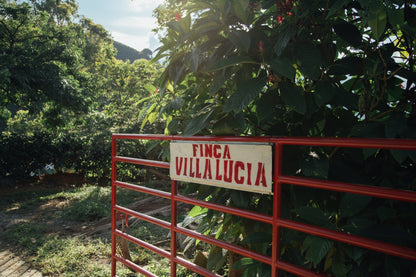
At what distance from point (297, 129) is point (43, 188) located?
1076cm

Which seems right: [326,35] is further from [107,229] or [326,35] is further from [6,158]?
[6,158]

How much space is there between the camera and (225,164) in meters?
1.79

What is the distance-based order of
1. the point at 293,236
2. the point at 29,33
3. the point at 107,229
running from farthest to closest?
the point at 29,33
the point at 107,229
the point at 293,236

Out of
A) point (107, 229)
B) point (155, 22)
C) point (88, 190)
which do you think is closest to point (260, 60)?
point (107, 229)

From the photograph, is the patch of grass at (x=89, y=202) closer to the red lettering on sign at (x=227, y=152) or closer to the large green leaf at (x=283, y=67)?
the red lettering on sign at (x=227, y=152)

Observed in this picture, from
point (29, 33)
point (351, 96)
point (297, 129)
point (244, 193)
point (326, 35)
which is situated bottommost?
point (244, 193)

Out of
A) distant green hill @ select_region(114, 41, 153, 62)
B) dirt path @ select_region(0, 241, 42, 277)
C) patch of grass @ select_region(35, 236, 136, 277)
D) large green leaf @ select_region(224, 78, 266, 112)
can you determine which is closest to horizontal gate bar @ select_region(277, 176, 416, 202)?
large green leaf @ select_region(224, 78, 266, 112)

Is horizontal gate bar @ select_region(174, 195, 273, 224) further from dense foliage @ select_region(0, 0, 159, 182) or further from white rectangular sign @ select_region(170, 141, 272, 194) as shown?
dense foliage @ select_region(0, 0, 159, 182)

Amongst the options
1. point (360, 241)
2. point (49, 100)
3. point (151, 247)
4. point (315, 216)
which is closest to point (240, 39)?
point (315, 216)

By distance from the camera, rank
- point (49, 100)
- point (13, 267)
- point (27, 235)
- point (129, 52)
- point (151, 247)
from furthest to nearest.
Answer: point (129, 52), point (49, 100), point (27, 235), point (13, 267), point (151, 247)

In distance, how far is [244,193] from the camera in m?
1.79

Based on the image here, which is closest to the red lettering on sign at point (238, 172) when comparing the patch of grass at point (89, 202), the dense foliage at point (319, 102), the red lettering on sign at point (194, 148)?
the dense foliage at point (319, 102)

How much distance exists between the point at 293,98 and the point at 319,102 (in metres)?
0.12

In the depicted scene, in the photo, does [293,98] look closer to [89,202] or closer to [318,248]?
[318,248]
